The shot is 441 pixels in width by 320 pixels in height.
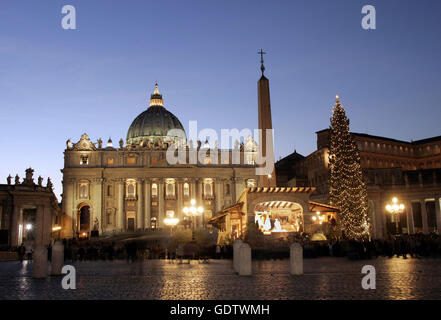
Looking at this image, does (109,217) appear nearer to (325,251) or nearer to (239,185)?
(239,185)

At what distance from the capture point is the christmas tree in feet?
107

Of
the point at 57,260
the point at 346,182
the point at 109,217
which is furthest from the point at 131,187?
the point at 57,260

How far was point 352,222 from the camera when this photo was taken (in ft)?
107

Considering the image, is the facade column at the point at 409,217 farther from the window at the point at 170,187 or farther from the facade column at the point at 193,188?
the window at the point at 170,187

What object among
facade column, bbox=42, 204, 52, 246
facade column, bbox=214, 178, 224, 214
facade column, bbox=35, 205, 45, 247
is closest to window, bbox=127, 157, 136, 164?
facade column, bbox=214, 178, 224, 214

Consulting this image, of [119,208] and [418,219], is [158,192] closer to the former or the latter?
[119,208]

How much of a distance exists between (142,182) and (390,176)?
1630 inches

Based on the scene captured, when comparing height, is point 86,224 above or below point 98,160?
below

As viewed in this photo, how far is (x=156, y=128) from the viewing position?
96750 millimetres

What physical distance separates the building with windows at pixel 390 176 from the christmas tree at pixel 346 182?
108 inches

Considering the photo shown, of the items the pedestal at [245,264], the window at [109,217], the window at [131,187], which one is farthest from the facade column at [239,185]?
the pedestal at [245,264]
